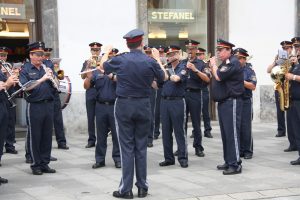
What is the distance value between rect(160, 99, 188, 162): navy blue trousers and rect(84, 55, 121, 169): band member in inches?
33.4

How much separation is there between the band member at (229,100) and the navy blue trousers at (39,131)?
8.73 ft

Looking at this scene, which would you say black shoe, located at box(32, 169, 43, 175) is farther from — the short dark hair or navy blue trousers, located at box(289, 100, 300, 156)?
navy blue trousers, located at box(289, 100, 300, 156)

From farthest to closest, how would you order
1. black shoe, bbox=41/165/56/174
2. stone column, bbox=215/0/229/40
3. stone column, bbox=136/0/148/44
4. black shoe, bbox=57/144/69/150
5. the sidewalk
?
stone column, bbox=215/0/229/40
stone column, bbox=136/0/148/44
black shoe, bbox=57/144/69/150
black shoe, bbox=41/165/56/174
the sidewalk

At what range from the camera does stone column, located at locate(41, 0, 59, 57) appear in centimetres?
1321

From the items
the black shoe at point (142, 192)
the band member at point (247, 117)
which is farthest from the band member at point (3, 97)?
the band member at point (247, 117)

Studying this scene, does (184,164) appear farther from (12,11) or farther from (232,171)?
(12,11)

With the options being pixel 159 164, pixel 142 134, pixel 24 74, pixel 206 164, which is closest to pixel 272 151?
pixel 206 164

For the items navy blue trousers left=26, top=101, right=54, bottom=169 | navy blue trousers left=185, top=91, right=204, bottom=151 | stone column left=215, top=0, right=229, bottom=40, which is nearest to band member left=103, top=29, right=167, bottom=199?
navy blue trousers left=26, top=101, right=54, bottom=169

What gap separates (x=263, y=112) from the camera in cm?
1547

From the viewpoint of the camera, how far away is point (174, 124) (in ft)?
30.3

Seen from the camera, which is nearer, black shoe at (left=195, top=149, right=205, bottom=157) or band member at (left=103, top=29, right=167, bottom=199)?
band member at (left=103, top=29, right=167, bottom=199)

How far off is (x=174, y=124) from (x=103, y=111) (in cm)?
120

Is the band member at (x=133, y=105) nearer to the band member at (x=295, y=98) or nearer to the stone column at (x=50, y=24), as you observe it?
the band member at (x=295, y=98)

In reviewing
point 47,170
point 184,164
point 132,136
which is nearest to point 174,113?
point 184,164
